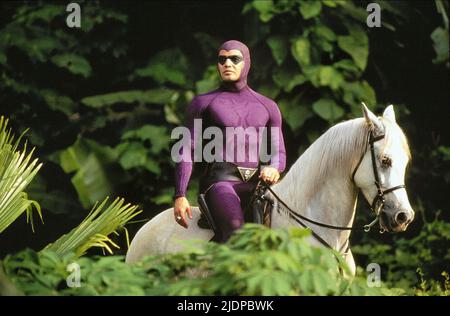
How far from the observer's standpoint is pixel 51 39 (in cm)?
1477

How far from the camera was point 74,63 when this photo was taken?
1476cm

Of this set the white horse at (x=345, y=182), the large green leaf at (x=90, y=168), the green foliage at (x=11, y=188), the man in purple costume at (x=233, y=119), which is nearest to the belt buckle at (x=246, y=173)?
the man in purple costume at (x=233, y=119)

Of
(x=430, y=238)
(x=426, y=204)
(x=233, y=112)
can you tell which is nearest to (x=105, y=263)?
(x=233, y=112)

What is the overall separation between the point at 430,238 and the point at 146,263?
24.0 feet

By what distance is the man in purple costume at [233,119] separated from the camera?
25.3 feet

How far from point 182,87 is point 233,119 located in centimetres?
699

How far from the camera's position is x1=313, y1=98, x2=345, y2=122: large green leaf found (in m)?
12.8

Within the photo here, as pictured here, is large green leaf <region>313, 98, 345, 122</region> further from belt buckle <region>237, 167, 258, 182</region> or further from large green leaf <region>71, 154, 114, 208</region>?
belt buckle <region>237, 167, 258, 182</region>

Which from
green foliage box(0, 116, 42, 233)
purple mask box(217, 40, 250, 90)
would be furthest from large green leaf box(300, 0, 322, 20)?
green foliage box(0, 116, 42, 233)

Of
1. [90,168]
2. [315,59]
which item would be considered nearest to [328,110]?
[315,59]

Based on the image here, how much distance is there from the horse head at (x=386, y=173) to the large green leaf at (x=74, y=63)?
7815mm

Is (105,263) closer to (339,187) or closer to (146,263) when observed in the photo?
(146,263)

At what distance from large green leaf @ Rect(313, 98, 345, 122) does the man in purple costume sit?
4.94m

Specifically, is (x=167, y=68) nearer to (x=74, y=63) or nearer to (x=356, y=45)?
(x=74, y=63)
